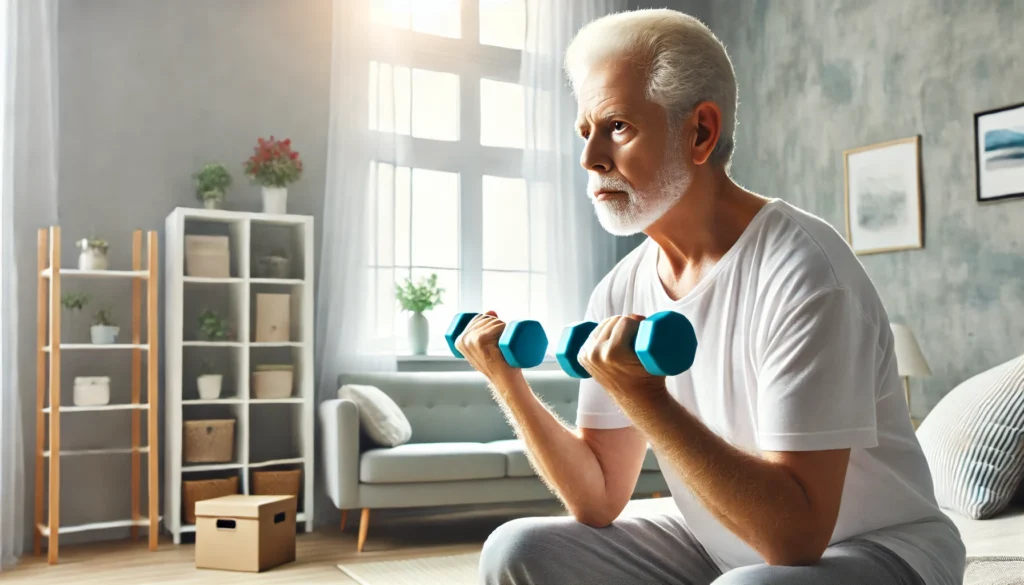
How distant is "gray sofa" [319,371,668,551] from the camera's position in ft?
12.8

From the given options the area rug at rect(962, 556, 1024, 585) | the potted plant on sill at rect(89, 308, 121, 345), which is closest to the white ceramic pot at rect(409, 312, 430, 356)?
the potted plant on sill at rect(89, 308, 121, 345)

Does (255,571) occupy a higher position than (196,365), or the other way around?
(196,365)

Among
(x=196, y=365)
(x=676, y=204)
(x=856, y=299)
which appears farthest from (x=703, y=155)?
(x=196, y=365)

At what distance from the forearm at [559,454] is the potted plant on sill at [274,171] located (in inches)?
124

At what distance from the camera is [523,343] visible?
1.27m

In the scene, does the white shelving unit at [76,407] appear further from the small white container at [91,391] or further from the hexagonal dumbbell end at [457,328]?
the hexagonal dumbbell end at [457,328]

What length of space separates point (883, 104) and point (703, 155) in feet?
12.0

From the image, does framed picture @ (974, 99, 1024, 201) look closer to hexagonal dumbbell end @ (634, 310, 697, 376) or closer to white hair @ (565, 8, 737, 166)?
white hair @ (565, 8, 737, 166)

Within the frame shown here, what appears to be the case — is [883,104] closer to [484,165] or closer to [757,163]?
[757,163]

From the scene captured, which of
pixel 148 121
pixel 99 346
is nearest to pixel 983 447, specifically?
pixel 99 346

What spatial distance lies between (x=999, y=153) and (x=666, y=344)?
12.1 feet

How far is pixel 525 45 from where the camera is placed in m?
5.28

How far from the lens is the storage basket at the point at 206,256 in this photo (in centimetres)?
412

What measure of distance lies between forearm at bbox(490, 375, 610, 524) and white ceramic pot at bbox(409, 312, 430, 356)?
3414mm
